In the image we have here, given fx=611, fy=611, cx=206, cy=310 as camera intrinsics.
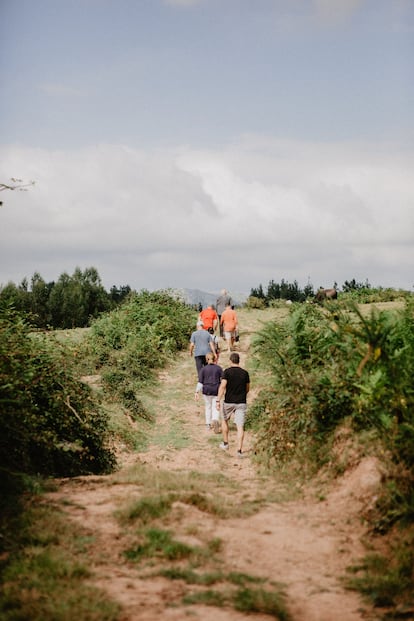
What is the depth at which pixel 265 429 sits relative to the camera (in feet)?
34.5

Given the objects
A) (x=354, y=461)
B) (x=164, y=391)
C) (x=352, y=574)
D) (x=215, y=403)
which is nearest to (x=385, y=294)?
(x=164, y=391)

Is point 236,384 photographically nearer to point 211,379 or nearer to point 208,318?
point 211,379

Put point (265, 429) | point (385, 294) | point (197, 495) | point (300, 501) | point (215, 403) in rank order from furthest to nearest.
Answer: point (385, 294)
point (215, 403)
point (265, 429)
point (300, 501)
point (197, 495)

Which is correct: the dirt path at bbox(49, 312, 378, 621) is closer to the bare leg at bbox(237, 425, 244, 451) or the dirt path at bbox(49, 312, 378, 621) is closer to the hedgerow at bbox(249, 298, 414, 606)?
the hedgerow at bbox(249, 298, 414, 606)

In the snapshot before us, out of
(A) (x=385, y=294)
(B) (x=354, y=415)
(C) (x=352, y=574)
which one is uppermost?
(A) (x=385, y=294)

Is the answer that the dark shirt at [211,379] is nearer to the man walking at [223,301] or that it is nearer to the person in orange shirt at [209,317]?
the person in orange shirt at [209,317]

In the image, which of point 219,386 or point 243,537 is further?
point 219,386

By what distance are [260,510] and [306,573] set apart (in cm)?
161

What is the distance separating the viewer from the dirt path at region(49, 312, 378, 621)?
17.0 ft

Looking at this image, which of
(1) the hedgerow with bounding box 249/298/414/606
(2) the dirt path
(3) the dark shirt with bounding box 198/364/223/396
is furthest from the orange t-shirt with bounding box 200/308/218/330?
(2) the dirt path

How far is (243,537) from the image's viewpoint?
257 inches

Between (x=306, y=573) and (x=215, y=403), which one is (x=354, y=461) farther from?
(x=215, y=403)

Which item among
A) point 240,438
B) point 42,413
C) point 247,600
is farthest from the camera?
point 240,438

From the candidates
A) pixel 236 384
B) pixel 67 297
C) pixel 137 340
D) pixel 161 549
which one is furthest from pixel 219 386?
pixel 67 297
